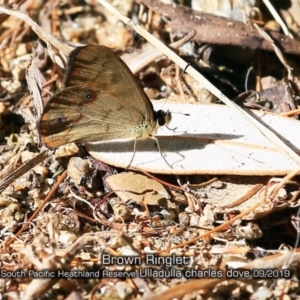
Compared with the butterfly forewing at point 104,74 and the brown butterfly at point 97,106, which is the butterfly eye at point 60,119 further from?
the butterfly forewing at point 104,74

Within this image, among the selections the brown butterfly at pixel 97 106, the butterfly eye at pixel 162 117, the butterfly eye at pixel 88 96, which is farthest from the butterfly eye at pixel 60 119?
the butterfly eye at pixel 162 117

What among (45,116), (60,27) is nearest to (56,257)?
(45,116)

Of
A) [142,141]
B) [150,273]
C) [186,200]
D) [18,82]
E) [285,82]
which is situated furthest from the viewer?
[18,82]

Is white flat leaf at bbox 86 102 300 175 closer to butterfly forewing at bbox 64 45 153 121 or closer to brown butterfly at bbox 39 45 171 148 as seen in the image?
brown butterfly at bbox 39 45 171 148

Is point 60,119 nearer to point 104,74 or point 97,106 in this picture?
point 97,106

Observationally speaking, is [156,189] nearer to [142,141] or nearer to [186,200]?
[186,200]

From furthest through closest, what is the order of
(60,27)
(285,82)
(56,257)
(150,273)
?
(60,27) → (285,82) → (150,273) → (56,257)
